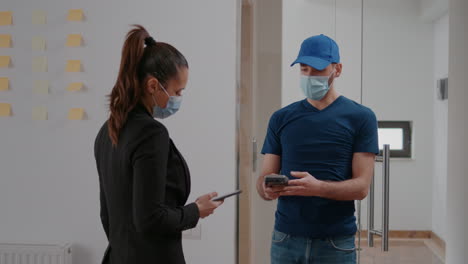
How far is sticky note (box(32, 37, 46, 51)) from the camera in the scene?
2.52 metres

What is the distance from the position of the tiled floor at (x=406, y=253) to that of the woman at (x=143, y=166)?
4.41 feet

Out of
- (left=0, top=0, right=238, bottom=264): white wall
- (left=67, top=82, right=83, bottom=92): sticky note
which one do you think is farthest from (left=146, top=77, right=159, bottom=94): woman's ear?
(left=67, top=82, right=83, bottom=92): sticky note

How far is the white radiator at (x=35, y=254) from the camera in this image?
244cm

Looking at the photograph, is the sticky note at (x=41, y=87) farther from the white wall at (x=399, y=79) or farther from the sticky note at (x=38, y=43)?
the white wall at (x=399, y=79)

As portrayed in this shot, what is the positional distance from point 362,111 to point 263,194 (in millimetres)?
475

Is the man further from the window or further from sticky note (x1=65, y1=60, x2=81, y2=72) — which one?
sticky note (x1=65, y1=60, x2=81, y2=72)

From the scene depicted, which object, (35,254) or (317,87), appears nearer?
(317,87)

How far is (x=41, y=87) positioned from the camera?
253 cm

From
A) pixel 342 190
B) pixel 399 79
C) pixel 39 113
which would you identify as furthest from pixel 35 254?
pixel 399 79

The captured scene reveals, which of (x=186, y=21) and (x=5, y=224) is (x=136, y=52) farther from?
(x=5, y=224)

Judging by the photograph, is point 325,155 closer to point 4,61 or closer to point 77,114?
point 77,114

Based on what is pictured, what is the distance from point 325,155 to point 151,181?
28.8 inches

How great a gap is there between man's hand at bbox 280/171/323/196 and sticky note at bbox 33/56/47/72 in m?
1.50

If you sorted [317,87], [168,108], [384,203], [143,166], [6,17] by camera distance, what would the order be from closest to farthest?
[143,166]
[168,108]
[317,87]
[384,203]
[6,17]
